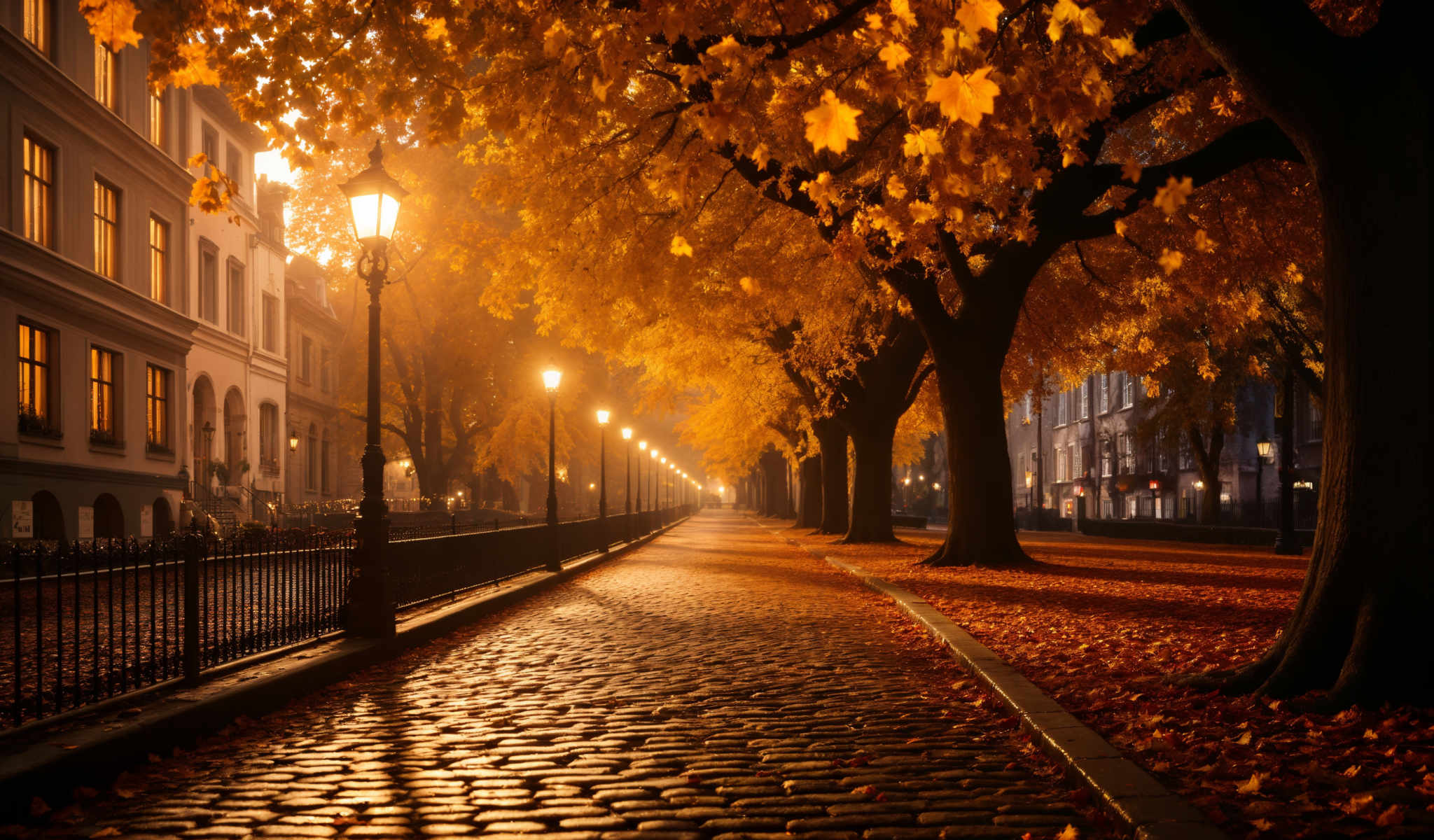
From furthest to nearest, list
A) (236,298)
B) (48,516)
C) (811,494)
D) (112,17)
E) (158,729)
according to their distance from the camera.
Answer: (811,494) < (236,298) < (48,516) < (112,17) < (158,729)

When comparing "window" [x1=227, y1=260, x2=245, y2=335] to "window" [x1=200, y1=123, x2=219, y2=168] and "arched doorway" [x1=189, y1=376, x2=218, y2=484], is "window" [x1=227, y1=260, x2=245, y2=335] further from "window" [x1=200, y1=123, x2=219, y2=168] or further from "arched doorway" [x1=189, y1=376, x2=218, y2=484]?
"window" [x1=200, y1=123, x2=219, y2=168]

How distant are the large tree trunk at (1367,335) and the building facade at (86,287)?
656 inches

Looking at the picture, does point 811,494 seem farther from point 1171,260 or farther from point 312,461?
point 1171,260

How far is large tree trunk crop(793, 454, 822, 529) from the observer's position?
4300cm

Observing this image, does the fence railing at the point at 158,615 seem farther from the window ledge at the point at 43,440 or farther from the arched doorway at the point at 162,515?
the arched doorway at the point at 162,515

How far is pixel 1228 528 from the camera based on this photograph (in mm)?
31531

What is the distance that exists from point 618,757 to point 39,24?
873 inches

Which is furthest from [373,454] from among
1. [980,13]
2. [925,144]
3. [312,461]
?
[312,461]

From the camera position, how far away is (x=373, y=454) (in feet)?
33.3

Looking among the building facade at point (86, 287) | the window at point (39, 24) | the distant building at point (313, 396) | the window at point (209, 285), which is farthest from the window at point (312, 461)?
the window at point (39, 24)

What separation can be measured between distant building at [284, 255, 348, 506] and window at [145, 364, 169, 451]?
15257mm

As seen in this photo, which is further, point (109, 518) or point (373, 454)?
point (109, 518)

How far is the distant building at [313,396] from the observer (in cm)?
4622

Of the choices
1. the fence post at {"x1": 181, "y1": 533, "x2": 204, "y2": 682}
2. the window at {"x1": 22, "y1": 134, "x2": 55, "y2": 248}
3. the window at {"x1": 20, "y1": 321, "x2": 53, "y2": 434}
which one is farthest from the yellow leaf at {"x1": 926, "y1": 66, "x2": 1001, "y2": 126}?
the window at {"x1": 22, "y1": 134, "x2": 55, "y2": 248}
